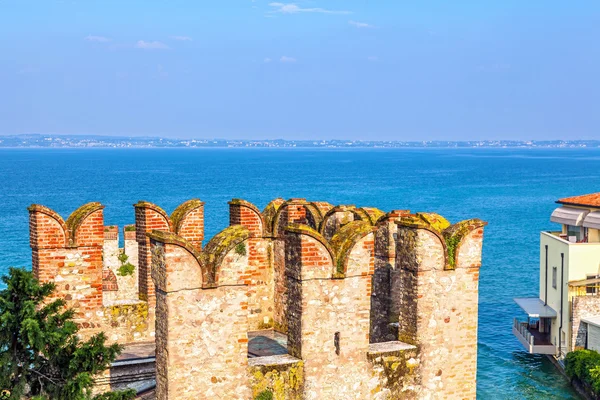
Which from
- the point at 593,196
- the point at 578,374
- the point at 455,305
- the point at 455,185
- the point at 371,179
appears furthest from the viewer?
the point at 371,179

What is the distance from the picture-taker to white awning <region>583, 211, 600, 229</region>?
4950 cm

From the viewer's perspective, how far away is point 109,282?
21688 mm

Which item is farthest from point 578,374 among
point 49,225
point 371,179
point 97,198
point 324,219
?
point 371,179

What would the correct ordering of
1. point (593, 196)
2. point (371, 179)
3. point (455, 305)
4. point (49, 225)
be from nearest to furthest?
point (455, 305) < point (49, 225) < point (593, 196) < point (371, 179)

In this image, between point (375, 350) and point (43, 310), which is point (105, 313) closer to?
point (43, 310)

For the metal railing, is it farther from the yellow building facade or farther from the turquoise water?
the turquoise water

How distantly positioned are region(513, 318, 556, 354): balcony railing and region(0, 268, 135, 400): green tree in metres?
40.4

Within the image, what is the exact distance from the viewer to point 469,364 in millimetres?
12898

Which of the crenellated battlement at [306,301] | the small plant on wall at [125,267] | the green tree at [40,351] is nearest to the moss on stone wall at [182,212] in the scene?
the crenellated battlement at [306,301]

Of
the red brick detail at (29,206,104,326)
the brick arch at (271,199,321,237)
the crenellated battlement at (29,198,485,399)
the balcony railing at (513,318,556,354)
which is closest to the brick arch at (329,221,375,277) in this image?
the crenellated battlement at (29,198,485,399)

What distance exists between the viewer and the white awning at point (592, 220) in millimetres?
49500

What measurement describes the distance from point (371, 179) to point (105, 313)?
18534 cm

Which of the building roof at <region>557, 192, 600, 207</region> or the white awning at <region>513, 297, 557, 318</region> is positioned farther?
the building roof at <region>557, 192, 600, 207</region>

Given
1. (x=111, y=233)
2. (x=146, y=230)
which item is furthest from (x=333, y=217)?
(x=111, y=233)
